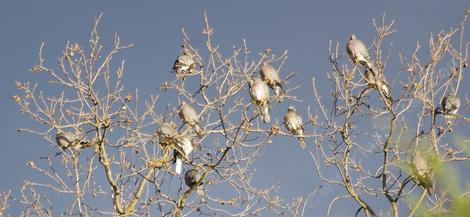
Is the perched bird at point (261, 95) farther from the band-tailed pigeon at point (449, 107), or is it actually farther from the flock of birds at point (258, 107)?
the band-tailed pigeon at point (449, 107)

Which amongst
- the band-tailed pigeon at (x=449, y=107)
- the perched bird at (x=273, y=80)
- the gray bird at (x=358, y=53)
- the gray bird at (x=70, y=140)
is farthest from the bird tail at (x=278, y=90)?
the gray bird at (x=70, y=140)

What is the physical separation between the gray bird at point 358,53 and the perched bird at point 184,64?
2.09 m

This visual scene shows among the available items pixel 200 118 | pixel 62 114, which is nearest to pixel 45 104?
pixel 62 114

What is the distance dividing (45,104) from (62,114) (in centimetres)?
24

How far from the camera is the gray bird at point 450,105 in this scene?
6.67 m

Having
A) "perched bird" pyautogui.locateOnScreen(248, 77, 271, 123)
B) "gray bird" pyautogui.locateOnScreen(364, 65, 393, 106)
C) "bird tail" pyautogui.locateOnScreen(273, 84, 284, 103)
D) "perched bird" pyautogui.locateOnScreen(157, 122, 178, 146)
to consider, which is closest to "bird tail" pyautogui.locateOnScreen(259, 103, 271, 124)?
"perched bird" pyautogui.locateOnScreen(248, 77, 271, 123)

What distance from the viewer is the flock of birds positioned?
6773 millimetres

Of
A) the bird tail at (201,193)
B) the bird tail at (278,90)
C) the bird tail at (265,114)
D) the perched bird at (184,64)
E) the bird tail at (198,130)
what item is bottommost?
the bird tail at (201,193)

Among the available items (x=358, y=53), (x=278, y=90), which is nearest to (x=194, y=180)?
(x=278, y=90)

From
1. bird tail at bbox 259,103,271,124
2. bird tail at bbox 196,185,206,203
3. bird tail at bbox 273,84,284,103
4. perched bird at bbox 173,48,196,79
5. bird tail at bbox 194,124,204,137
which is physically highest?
perched bird at bbox 173,48,196,79

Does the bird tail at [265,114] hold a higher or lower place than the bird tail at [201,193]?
higher

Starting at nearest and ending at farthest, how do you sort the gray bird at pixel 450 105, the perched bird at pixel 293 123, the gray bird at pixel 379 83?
the gray bird at pixel 379 83 < the gray bird at pixel 450 105 < the perched bird at pixel 293 123

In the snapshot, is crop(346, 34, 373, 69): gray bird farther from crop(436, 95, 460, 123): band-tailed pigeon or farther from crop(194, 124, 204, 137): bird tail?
crop(194, 124, 204, 137): bird tail

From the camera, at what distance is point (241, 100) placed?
8.39 m
